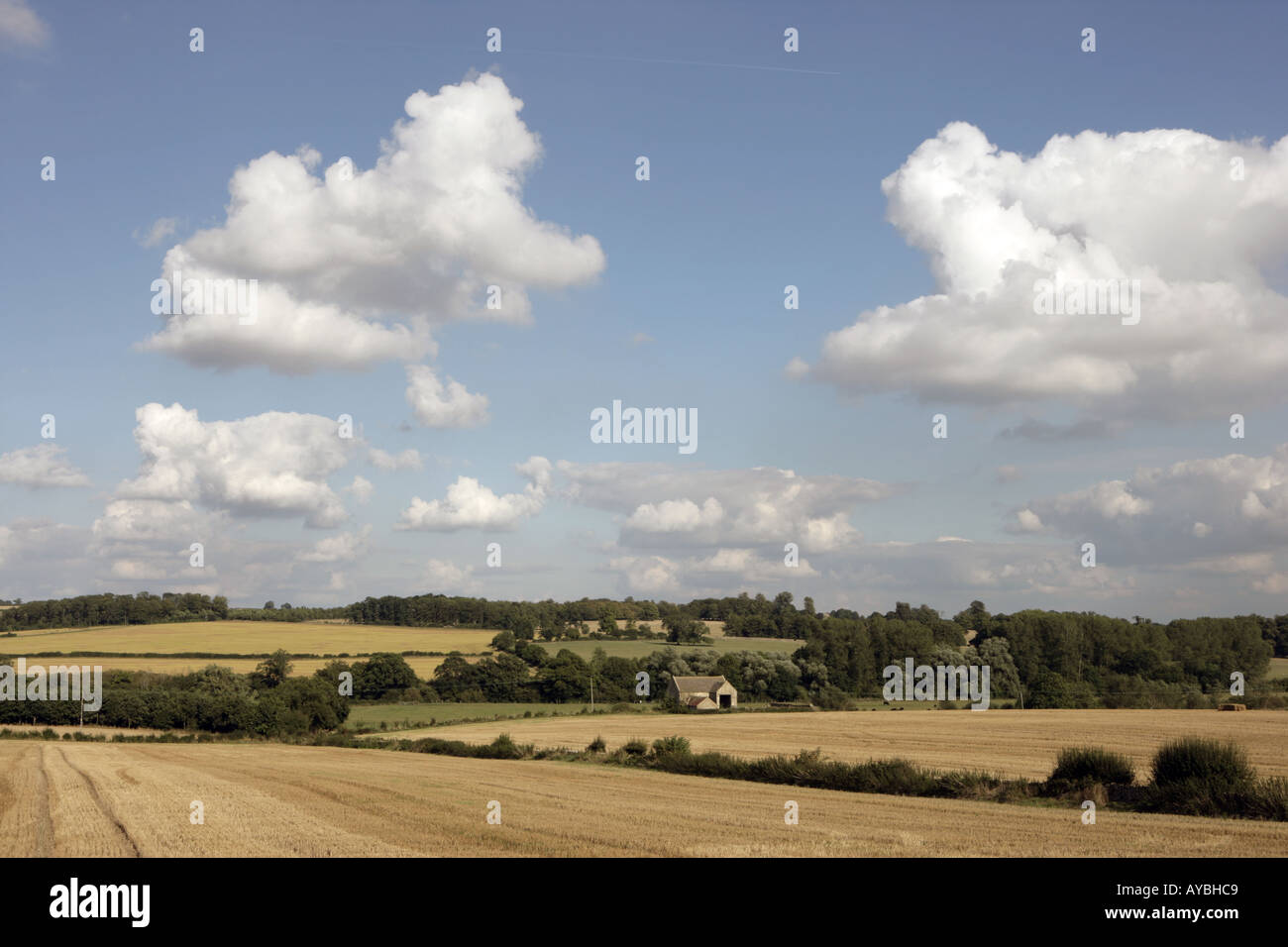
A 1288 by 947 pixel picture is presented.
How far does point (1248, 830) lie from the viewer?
1923 cm

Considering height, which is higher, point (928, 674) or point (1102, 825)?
point (1102, 825)

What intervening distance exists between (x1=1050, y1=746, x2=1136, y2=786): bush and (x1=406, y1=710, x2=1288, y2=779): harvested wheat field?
465 centimetres

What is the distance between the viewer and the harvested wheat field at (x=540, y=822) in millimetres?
17203

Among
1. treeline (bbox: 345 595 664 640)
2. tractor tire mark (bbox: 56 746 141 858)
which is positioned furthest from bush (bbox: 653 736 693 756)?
treeline (bbox: 345 595 664 640)

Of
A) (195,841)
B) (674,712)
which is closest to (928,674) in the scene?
(674,712)

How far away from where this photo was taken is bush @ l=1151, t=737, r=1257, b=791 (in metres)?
23.1

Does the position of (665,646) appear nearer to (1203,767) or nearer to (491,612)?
(491,612)

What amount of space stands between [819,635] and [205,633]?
90107 mm

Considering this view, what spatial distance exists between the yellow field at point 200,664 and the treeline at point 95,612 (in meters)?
44.8

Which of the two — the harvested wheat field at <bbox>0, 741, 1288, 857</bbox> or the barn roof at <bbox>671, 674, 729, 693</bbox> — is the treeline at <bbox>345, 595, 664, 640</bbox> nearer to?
the barn roof at <bbox>671, 674, 729, 693</bbox>

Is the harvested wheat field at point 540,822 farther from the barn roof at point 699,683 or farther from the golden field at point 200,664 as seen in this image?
the golden field at point 200,664

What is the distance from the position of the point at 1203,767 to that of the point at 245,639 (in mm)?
130875

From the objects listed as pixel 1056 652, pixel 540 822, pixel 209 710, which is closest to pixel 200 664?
pixel 209 710
